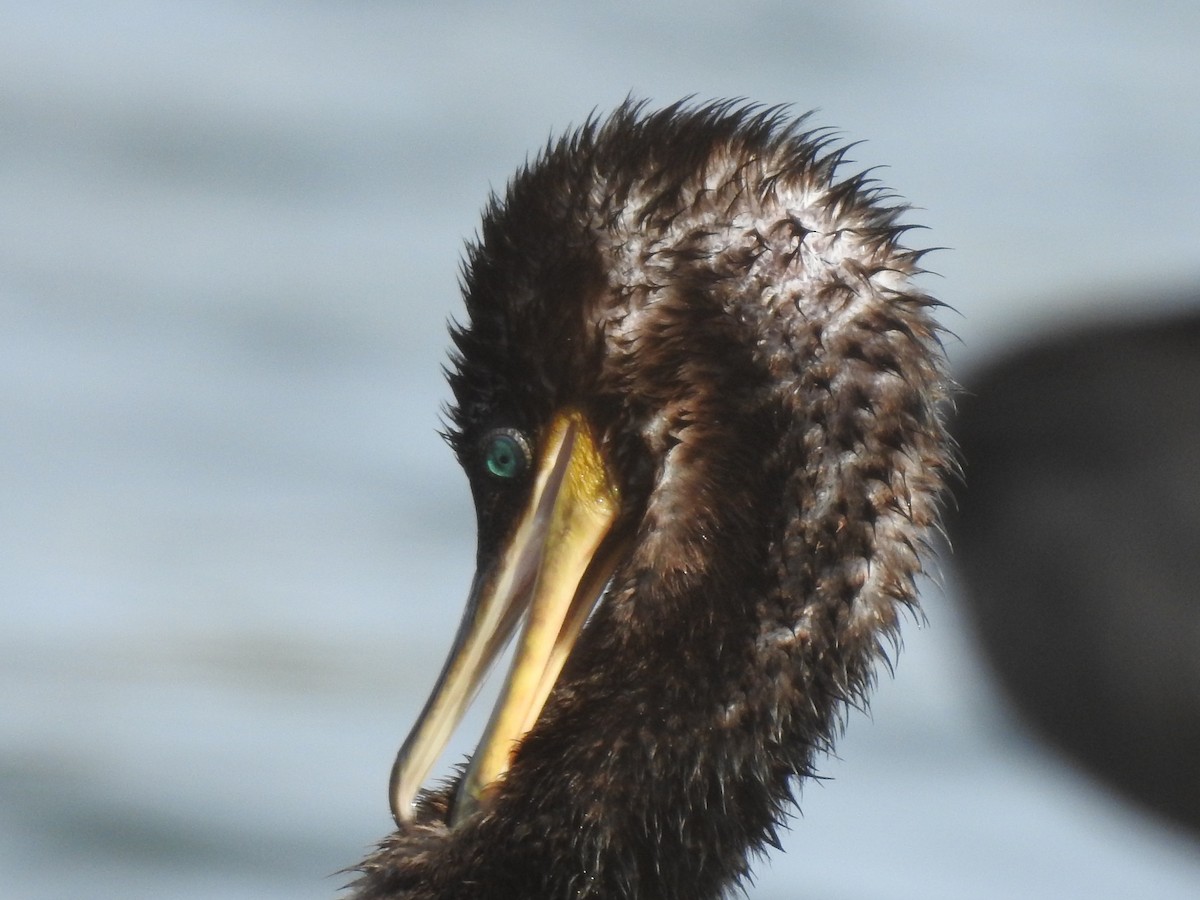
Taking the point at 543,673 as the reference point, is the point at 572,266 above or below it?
above

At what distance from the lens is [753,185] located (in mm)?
4273

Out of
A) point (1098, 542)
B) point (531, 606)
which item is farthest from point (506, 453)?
point (1098, 542)

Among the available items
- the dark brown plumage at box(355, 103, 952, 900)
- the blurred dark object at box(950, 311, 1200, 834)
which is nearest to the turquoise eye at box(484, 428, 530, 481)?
the dark brown plumage at box(355, 103, 952, 900)

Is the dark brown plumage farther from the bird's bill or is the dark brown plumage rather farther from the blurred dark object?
the blurred dark object

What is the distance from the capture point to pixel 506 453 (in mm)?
4328

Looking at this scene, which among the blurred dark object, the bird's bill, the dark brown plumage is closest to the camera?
the dark brown plumage

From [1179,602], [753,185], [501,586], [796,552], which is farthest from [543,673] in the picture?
[1179,602]

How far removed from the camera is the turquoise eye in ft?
14.1

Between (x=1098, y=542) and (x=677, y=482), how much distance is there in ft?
19.9

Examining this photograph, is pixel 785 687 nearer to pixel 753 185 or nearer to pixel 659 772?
pixel 659 772

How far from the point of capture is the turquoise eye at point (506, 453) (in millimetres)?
4312

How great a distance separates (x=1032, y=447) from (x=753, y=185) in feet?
20.2

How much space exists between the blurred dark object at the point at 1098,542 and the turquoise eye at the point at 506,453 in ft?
18.7

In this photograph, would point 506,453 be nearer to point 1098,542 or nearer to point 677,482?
point 677,482
